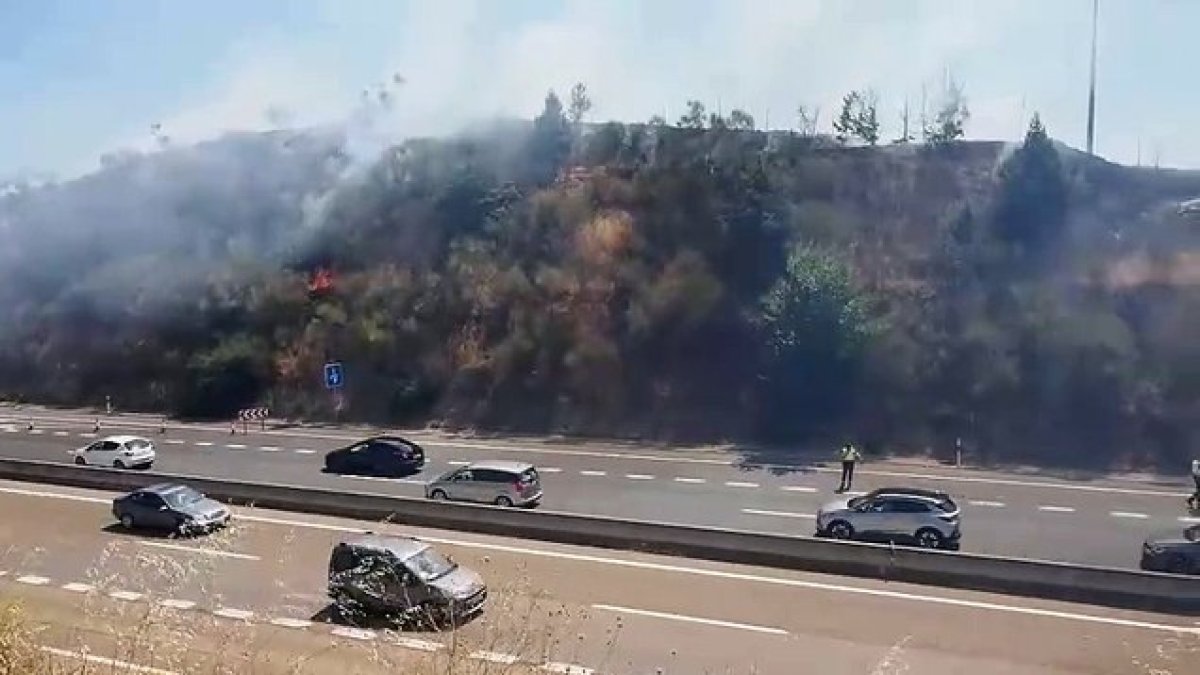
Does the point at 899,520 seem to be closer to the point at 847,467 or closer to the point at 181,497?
the point at 847,467

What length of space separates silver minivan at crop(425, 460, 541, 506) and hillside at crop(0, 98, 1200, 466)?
36.7 feet

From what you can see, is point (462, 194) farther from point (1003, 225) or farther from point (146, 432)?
point (1003, 225)

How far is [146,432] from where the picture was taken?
128 feet

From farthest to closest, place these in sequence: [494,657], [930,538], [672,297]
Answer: [672,297] < [930,538] < [494,657]

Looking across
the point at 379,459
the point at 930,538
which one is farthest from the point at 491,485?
the point at 930,538

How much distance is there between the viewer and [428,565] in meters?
15.2

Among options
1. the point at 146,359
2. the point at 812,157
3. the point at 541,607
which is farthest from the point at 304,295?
the point at 541,607

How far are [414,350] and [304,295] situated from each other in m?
8.41

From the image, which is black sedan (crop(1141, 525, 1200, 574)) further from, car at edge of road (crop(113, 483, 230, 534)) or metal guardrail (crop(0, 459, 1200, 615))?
car at edge of road (crop(113, 483, 230, 534))

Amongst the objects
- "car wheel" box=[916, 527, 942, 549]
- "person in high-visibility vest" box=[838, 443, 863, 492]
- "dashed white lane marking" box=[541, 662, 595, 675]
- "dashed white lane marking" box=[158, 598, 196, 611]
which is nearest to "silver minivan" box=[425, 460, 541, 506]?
"person in high-visibility vest" box=[838, 443, 863, 492]

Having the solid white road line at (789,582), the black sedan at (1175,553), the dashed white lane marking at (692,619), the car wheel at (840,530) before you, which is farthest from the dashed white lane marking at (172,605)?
the black sedan at (1175,553)

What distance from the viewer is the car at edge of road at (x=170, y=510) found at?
21359mm

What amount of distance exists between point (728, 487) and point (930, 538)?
7152 millimetres

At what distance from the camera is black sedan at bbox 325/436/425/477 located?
28.4 m
